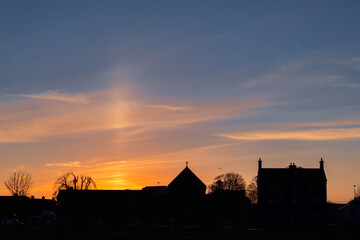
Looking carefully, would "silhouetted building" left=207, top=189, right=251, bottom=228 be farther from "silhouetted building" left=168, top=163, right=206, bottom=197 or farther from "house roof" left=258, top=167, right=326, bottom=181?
"house roof" left=258, top=167, right=326, bottom=181

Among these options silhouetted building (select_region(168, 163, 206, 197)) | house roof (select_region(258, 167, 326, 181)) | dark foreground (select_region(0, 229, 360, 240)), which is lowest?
dark foreground (select_region(0, 229, 360, 240))

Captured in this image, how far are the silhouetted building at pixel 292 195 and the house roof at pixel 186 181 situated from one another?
14.0 metres

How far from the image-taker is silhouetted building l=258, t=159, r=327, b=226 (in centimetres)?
10488

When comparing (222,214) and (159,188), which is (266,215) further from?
(159,188)

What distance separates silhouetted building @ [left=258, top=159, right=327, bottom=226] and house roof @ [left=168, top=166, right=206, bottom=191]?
14031 millimetres

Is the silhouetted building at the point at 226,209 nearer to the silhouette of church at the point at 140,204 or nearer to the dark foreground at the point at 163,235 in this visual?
the silhouette of church at the point at 140,204

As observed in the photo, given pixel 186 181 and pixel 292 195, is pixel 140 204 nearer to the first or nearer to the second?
pixel 186 181

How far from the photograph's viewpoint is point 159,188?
160m

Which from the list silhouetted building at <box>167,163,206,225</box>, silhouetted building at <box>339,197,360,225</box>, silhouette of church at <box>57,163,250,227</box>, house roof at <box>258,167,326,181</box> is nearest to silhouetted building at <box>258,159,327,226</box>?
house roof at <box>258,167,326,181</box>

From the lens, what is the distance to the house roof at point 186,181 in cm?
11400

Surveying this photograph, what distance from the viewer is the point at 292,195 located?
107 m

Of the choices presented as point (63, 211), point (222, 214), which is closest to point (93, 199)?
point (63, 211)

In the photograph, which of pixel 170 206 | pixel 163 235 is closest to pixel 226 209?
pixel 170 206

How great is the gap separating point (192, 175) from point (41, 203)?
75809 mm
